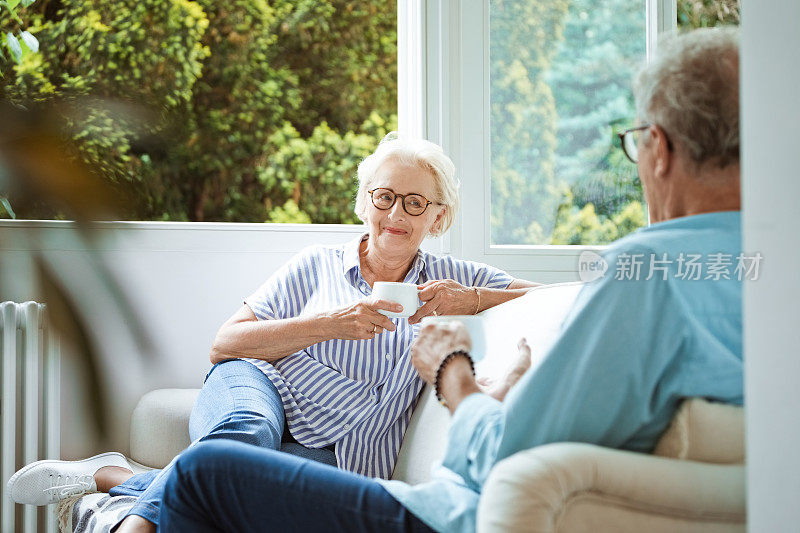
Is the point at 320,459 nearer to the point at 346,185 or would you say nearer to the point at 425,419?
the point at 425,419

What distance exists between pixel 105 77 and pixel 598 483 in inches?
134

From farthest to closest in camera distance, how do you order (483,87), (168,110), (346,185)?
(346,185) → (168,110) → (483,87)

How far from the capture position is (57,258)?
2.54 meters

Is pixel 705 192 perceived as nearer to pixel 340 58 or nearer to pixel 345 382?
pixel 345 382

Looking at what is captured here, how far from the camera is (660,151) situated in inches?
42.5

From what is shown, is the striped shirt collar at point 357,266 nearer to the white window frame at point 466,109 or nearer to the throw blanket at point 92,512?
the white window frame at point 466,109

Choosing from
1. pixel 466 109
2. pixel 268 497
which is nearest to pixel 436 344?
pixel 268 497

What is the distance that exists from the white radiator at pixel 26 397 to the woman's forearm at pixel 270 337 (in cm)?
81

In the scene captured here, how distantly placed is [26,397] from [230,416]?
112cm

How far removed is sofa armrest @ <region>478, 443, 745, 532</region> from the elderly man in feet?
0.21

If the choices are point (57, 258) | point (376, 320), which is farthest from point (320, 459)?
point (57, 258)

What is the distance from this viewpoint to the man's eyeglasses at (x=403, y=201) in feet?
6.60

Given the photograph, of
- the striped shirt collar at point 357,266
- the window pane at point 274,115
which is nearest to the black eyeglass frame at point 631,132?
the striped shirt collar at point 357,266

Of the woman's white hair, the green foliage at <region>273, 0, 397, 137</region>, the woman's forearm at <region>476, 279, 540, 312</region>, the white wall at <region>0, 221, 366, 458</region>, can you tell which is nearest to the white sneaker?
the white wall at <region>0, 221, 366, 458</region>
